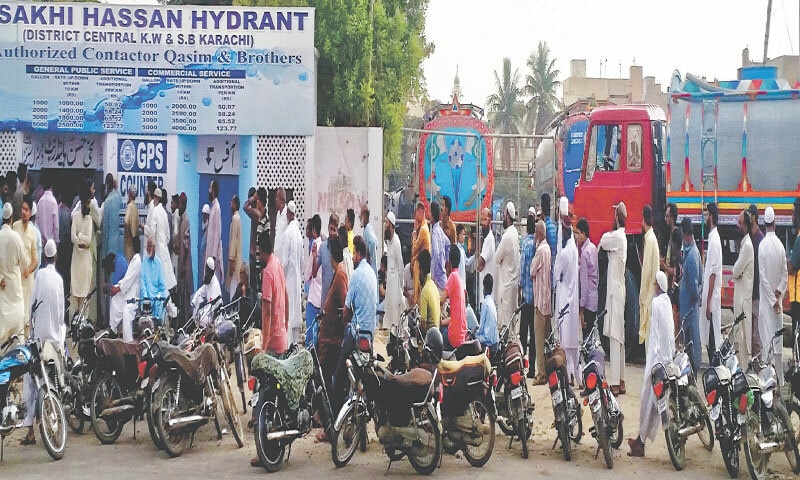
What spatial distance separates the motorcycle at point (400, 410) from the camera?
8.20 metres

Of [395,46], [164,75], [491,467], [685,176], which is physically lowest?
[491,467]

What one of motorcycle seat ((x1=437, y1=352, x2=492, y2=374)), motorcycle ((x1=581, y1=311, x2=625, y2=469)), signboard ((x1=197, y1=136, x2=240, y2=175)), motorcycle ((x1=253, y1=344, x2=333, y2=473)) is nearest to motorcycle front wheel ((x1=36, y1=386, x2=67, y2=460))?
motorcycle ((x1=253, y1=344, x2=333, y2=473))

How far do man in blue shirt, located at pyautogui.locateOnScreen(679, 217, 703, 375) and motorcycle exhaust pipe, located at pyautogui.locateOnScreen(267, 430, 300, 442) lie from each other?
4.64 metres

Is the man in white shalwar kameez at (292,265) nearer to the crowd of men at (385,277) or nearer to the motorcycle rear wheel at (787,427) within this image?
the crowd of men at (385,277)

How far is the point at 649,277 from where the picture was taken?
1143 cm

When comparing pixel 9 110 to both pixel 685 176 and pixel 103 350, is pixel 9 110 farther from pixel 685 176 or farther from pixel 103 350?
pixel 685 176

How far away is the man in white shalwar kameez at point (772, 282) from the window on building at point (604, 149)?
3.04 m

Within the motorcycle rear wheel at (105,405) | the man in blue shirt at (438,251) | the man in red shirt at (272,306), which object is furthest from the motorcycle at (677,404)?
the man in blue shirt at (438,251)

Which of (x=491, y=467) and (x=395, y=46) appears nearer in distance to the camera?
(x=491, y=467)

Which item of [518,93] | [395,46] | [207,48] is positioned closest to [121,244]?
[207,48]

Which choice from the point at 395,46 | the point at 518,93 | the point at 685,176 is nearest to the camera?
the point at 685,176

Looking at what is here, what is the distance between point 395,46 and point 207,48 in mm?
10033

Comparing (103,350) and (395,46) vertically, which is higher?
(395,46)

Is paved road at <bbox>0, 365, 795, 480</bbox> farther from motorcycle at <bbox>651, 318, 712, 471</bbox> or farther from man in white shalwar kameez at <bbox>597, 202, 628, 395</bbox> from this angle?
man in white shalwar kameez at <bbox>597, 202, 628, 395</bbox>
